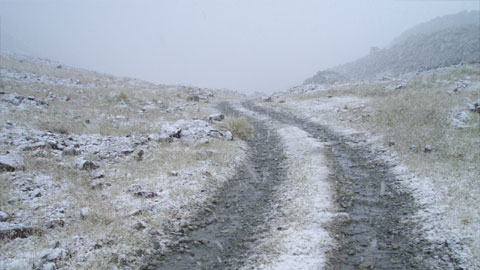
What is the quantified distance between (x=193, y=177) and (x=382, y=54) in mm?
80056

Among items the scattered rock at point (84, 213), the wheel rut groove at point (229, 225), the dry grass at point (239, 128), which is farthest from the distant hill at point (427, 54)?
the scattered rock at point (84, 213)

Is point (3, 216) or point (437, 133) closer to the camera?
point (3, 216)

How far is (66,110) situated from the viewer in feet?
59.1

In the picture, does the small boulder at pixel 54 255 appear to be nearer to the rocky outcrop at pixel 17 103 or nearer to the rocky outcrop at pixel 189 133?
the rocky outcrop at pixel 189 133

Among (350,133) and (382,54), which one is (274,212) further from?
(382,54)

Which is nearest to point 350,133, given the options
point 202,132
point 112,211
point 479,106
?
point 479,106

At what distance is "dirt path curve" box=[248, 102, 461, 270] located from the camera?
583 cm

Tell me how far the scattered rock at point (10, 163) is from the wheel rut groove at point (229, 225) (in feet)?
19.3

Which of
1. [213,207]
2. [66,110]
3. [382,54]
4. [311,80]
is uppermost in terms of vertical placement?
[382,54]

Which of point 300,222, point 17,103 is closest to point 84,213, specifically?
point 300,222

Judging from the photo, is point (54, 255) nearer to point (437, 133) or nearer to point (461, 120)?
point (437, 133)

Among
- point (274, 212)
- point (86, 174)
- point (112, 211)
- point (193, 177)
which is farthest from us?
point (193, 177)

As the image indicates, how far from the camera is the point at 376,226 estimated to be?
7.24 meters

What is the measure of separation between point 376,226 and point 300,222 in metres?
2.05
